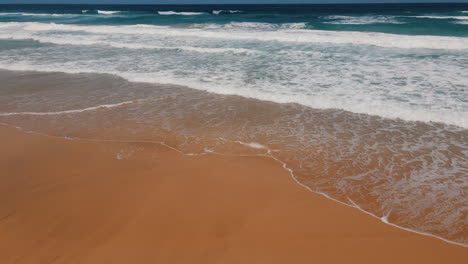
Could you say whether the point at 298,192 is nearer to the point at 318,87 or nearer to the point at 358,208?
the point at 358,208

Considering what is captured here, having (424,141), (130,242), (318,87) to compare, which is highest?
(318,87)

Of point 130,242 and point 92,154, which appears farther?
point 92,154

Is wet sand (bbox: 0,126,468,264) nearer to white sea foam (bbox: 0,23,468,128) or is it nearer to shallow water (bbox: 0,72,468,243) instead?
shallow water (bbox: 0,72,468,243)

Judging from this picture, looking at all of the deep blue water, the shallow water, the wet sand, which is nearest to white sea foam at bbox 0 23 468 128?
the shallow water

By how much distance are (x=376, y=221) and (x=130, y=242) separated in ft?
8.28

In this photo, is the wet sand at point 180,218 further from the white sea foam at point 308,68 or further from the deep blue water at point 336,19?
the deep blue water at point 336,19

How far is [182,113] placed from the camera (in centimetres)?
646

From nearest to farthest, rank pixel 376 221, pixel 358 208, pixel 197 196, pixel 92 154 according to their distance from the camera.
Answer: pixel 376 221, pixel 358 208, pixel 197 196, pixel 92 154

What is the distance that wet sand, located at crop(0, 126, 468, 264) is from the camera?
274cm

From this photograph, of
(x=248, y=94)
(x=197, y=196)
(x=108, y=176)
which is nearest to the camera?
(x=197, y=196)

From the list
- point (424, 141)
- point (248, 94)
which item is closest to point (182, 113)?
point (248, 94)

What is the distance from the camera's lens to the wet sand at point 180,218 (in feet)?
9.00

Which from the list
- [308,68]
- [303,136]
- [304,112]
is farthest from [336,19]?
[303,136]

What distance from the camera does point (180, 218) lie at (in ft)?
10.6
